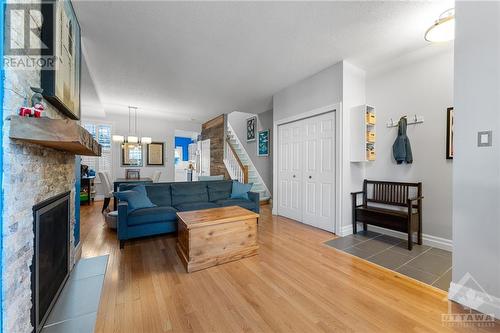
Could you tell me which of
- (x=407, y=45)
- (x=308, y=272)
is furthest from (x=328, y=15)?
(x=308, y=272)

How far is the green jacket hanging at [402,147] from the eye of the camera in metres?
3.18

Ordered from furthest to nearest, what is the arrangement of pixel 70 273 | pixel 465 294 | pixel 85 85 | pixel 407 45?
pixel 85 85
pixel 407 45
pixel 70 273
pixel 465 294

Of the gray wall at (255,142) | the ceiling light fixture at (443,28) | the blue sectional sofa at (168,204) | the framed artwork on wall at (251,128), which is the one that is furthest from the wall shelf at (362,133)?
the framed artwork on wall at (251,128)

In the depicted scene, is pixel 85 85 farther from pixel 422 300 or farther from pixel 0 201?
pixel 422 300

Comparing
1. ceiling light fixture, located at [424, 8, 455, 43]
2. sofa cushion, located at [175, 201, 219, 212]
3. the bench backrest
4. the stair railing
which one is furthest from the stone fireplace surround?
the stair railing

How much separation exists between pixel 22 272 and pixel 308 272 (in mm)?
2310

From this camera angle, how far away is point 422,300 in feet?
5.86

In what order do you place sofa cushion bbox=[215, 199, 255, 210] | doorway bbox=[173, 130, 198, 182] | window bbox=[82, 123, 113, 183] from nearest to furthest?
sofa cushion bbox=[215, 199, 255, 210] < window bbox=[82, 123, 113, 183] < doorway bbox=[173, 130, 198, 182]

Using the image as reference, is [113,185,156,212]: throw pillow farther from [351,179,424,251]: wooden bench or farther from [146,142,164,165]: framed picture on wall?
[146,142,164,165]: framed picture on wall

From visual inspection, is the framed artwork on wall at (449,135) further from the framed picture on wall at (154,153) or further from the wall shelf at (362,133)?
the framed picture on wall at (154,153)

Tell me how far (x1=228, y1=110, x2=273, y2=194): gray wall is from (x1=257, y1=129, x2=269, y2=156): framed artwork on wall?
136 millimetres

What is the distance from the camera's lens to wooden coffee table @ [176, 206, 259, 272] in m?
2.29

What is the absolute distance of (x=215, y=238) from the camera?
2410mm

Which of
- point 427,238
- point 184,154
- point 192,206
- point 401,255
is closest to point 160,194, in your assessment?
point 192,206
